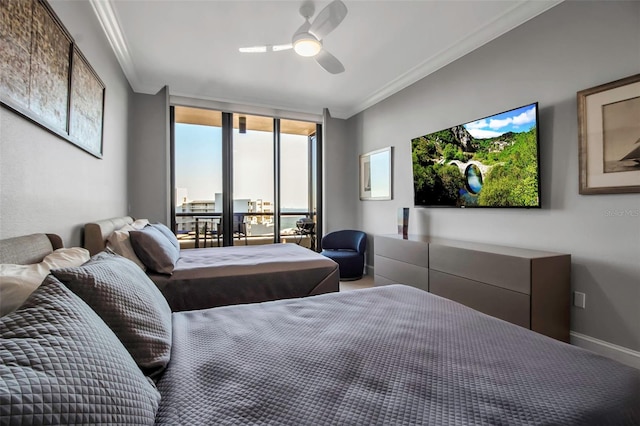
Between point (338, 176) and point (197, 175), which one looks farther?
point (338, 176)

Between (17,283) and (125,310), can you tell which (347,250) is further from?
(17,283)

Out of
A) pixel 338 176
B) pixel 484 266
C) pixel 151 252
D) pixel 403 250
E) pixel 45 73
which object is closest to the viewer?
pixel 45 73

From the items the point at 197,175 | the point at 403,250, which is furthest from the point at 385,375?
Answer: the point at 197,175

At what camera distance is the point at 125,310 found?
3.07ft

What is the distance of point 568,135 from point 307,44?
2157 millimetres

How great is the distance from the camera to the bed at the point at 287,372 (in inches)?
22.2

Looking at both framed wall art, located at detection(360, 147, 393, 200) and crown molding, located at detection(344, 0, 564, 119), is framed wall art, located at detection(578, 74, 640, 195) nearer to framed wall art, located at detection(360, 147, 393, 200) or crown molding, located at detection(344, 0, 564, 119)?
crown molding, located at detection(344, 0, 564, 119)

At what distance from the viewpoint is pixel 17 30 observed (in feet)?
4.48

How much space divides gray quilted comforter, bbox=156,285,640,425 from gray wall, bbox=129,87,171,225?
10.8 ft

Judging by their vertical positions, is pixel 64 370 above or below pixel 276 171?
below

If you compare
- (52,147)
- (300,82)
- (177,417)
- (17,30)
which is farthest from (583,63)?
(52,147)

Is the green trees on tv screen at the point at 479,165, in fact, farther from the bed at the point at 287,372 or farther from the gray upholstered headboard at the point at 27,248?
the gray upholstered headboard at the point at 27,248

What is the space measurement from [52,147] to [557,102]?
348 centimetres

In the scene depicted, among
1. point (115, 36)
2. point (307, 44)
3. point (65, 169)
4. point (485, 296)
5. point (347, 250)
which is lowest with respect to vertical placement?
point (485, 296)
